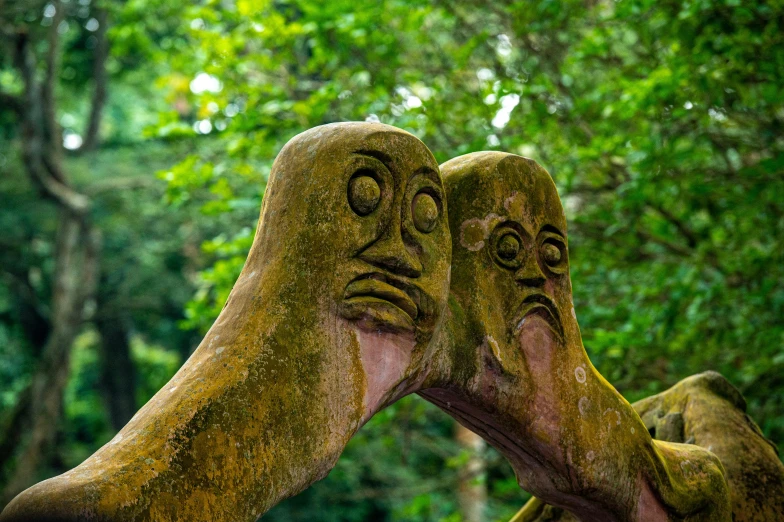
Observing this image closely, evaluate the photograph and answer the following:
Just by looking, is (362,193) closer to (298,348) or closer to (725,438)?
(298,348)

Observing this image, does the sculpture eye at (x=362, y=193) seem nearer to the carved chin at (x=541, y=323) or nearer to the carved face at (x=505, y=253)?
the carved face at (x=505, y=253)

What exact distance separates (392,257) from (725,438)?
4.65 ft

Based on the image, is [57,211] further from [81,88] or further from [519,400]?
[519,400]

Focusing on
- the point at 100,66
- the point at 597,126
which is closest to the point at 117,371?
the point at 100,66

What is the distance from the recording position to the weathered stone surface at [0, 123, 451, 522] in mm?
1481

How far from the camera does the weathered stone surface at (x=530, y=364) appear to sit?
2041 millimetres

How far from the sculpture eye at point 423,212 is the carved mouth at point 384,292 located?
14cm

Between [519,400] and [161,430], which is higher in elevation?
[161,430]

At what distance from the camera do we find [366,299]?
5.85 ft

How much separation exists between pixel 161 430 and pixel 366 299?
485 mm

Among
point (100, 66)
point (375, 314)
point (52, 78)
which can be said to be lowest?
point (100, 66)

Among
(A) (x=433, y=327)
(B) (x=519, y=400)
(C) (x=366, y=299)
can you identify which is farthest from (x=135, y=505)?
(B) (x=519, y=400)

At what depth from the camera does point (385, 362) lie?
182 cm

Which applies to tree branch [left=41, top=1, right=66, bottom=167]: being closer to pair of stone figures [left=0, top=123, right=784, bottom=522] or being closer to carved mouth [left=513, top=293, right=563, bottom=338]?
pair of stone figures [left=0, top=123, right=784, bottom=522]
